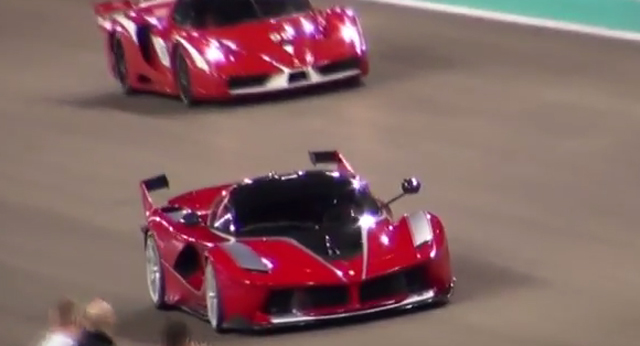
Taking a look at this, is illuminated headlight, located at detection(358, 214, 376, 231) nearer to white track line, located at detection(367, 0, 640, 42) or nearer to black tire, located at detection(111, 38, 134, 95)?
black tire, located at detection(111, 38, 134, 95)

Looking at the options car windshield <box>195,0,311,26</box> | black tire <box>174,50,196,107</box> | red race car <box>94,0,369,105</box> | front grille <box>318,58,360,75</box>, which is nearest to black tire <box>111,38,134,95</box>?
red race car <box>94,0,369,105</box>

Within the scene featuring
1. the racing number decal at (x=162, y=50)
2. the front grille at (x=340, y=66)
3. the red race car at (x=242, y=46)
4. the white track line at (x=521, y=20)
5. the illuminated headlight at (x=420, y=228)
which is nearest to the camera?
the illuminated headlight at (x=420, y=228)

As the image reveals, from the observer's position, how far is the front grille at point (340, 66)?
64.5 ft

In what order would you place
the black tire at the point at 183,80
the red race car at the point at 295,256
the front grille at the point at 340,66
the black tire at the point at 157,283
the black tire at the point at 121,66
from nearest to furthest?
the red race car at the point at 295,256 < the black tire at the point at 157,283 < the front grille at the point at 340,66 < the black tire at the point at 183,80 < the black tire at the point at 121,66

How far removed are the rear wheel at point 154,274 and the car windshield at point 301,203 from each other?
0.71 metres

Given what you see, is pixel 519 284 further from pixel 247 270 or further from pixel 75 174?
pixel 75 174

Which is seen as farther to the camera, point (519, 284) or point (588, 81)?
point (588, 81)

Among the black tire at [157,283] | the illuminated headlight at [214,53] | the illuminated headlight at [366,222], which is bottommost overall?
the black tire at [157,283]

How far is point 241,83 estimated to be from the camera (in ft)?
64.4

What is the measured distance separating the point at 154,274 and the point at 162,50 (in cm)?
694

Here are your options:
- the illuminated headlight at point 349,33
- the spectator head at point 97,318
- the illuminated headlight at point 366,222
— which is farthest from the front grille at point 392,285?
the illuminated headlight at point 349,33

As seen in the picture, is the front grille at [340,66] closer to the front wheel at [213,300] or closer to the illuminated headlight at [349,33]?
the illuminated headlight at [349,33]

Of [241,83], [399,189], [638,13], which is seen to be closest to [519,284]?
[399,189]

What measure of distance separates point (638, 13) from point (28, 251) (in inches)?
385
